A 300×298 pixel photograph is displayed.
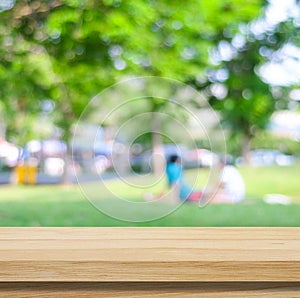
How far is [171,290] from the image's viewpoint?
0.47m

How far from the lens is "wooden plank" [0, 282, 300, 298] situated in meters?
0.47

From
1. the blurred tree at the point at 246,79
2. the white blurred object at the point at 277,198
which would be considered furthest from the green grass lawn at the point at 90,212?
the blurred tree at the point at 246,79

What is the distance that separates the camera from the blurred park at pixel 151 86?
11.4 ft

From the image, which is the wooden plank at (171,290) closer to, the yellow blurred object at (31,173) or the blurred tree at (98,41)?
the blurred tree at (98,41)

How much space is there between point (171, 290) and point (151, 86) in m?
1.71

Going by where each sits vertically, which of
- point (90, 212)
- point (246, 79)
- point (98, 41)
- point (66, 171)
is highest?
point (246, 79)

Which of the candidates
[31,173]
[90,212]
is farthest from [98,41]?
[31,173]

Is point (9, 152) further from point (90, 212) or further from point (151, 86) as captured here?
point (151, 86)

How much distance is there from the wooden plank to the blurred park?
5.07 feet

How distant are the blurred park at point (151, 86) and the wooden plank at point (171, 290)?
154 cm

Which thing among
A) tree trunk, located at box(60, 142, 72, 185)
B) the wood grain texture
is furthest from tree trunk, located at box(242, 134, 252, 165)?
the wood grain texture

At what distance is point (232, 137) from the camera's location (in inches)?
191

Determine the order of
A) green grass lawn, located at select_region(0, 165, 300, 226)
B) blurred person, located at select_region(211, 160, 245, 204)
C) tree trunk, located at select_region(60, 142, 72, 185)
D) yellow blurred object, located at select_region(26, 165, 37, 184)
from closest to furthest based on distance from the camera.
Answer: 1. green grass lawn, located at select_region(0, 165, 300, 226)
2. blurred person, located at select_region(211, 160, 245, 204)
3. tree trunk, located at select_region(60, 142, 72, 185)
4. yellow blurred object, located at select_region(26, 165, 37, 184)

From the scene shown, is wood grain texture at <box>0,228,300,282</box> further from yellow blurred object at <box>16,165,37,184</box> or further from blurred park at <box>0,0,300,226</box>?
yellow blurred object at <box>16,165,37,184</box>
